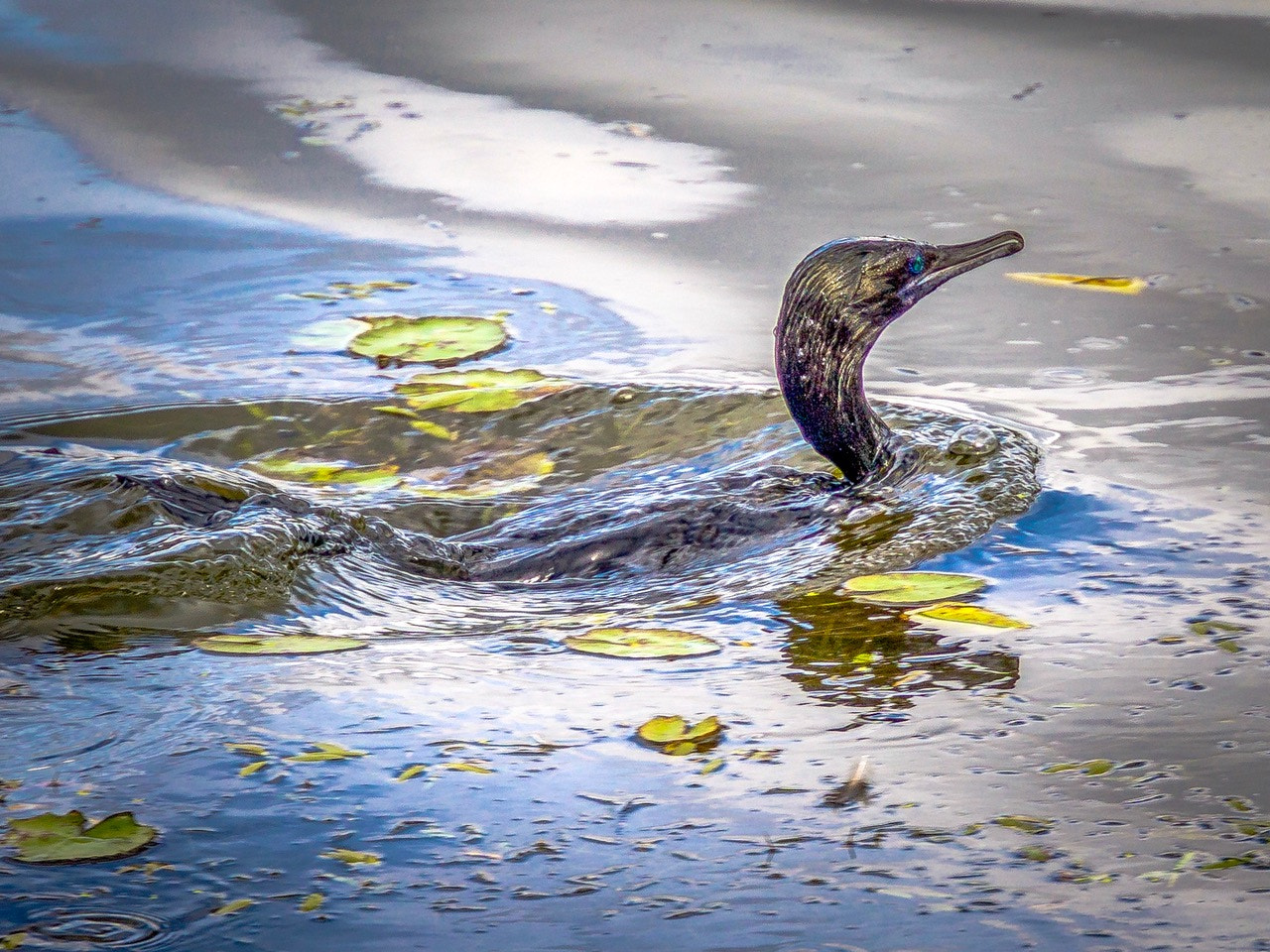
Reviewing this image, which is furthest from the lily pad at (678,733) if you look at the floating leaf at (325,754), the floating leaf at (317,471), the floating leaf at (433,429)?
the floating leaf at (433,429)

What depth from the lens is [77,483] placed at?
5293mm

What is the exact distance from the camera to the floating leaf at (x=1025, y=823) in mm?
2889

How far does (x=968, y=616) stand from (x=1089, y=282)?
11.1 feet

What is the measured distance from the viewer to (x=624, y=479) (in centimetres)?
586

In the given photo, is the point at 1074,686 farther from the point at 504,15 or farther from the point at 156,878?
the point at 504,15

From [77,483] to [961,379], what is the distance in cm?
342

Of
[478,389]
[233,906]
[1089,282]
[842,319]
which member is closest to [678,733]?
[233,906]

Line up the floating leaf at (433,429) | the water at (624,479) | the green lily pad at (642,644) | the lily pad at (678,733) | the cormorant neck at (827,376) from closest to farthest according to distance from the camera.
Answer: the water at (624,479)
the lily pad at (678,733)
the green lily pad at (642,644)
the cormorant neck at (827,376)
the floating leaf at (433,429)

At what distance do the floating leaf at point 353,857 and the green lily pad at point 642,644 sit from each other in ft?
3.86

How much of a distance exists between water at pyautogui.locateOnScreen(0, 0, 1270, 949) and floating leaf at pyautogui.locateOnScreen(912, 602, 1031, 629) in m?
0.07

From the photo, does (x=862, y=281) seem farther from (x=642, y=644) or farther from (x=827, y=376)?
(x=642, y=644)

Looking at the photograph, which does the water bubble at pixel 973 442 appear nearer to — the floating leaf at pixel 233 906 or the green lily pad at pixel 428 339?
the green lily pad at pixel 428 339

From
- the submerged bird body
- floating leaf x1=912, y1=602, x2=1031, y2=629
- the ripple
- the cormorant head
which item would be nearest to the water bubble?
the submerged bird body

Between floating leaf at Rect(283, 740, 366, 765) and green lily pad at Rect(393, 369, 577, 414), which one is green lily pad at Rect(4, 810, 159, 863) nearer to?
floating leaf at Rect(283, 740, 366, 765)
